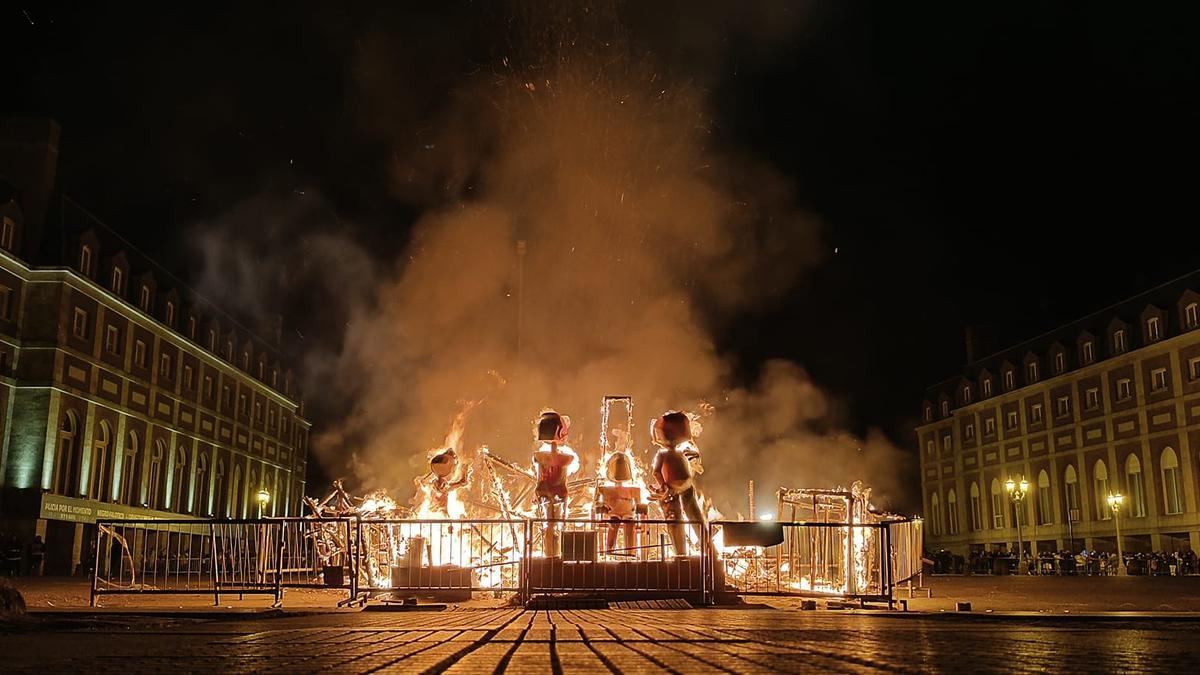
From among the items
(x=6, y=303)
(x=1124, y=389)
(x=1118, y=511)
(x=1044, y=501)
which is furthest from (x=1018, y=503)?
(x=6, y=303)

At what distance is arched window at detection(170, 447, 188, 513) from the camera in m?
44.6

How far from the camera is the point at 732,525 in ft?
40.6

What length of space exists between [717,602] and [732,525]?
1.05m

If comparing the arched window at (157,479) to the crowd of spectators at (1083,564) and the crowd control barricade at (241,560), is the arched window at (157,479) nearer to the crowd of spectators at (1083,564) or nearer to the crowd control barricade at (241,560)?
the crowd control barricade at (241,560)

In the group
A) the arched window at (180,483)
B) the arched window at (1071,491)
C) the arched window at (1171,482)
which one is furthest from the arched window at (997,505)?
the arched window at (180,483)

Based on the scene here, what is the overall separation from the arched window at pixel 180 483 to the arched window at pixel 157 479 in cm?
89

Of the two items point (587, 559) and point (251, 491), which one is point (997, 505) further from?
point (587, 559)

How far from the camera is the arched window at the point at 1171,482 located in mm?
41406

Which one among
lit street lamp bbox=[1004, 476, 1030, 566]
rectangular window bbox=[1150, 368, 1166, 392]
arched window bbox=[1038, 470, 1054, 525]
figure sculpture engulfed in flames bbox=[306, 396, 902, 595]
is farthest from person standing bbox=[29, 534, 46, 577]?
arched window bbox=[1038, 470, 1054, 525]

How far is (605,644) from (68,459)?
35.1 m

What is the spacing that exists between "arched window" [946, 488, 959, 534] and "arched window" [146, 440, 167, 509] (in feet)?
144

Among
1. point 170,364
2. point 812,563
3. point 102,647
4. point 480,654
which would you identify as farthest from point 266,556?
point 170,364

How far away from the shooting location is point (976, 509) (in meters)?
58.6

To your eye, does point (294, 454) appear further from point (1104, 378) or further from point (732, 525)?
point (732, 525)
